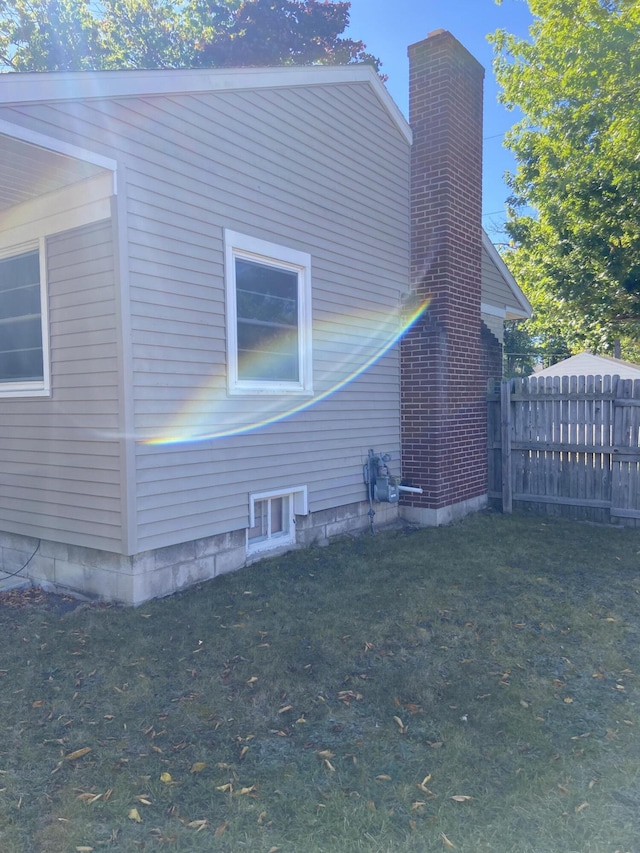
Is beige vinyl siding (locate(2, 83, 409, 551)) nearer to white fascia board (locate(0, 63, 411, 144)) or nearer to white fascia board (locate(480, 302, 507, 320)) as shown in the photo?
white fascia board (locate(0, 63, 411, 144))

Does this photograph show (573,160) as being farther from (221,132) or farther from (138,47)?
(138,47)

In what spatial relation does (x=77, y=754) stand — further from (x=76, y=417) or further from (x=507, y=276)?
(x=507, y=276)

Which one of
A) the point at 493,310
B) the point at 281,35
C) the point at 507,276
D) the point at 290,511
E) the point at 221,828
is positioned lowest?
the point at 221,828

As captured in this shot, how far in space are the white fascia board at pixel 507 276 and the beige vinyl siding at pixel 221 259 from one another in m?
2.67

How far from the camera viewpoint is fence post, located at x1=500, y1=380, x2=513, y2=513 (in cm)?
823

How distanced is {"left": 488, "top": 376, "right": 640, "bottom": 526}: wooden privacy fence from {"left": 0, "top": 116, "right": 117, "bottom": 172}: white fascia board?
5952 millimetres

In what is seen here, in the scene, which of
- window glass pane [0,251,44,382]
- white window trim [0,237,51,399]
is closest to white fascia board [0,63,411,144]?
white window trim [0,237,51,399]

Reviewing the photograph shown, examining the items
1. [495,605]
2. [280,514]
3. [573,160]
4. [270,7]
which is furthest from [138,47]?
[495,605]

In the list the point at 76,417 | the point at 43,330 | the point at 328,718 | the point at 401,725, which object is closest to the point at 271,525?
the point at 76,417

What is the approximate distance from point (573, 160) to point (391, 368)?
9.17 m

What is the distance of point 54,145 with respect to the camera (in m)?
3.93

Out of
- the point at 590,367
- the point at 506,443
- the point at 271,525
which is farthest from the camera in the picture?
the point at 590,367

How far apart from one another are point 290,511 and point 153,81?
403 centimetres

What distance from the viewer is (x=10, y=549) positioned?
548 centimetres
